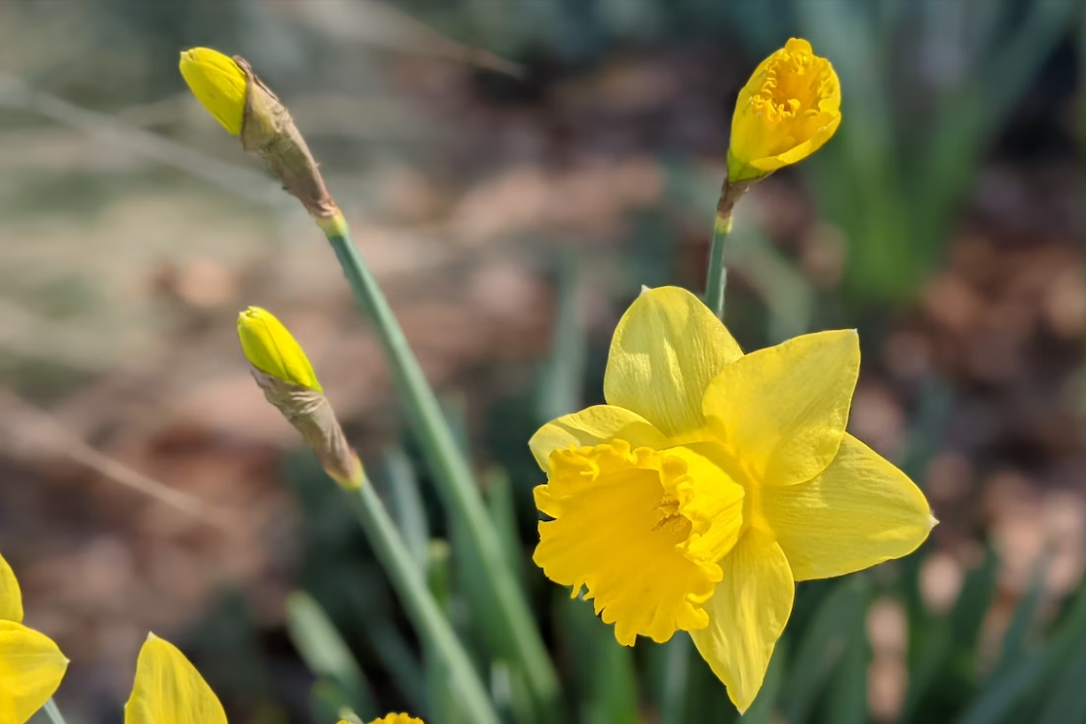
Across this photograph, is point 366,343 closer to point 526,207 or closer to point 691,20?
point 526,207

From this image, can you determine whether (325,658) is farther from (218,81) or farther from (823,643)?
(218,81)

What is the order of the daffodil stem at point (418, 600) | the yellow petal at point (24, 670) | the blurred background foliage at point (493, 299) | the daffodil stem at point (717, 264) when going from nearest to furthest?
the yellow petal at point (24, 670) < the daffodil stem at point (717, 264) < the daffodil stem at point (418, 600) < the blurred background foliage at point (493, 299)

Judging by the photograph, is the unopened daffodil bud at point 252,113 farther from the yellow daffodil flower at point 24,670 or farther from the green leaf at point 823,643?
the green leaf at point 823,643

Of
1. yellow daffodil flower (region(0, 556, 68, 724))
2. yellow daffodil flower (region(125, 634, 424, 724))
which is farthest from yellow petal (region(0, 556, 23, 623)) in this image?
yellow daffodil flower (region(125, 634, 424, 724))

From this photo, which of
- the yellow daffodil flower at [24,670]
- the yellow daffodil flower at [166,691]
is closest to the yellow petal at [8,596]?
the yellow daffodil flower at [24,670]

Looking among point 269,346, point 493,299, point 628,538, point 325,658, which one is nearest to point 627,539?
point 628,538

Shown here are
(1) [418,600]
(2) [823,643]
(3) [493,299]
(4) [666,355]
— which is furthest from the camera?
(3) [493,299]

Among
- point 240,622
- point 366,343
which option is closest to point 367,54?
point 366,343
